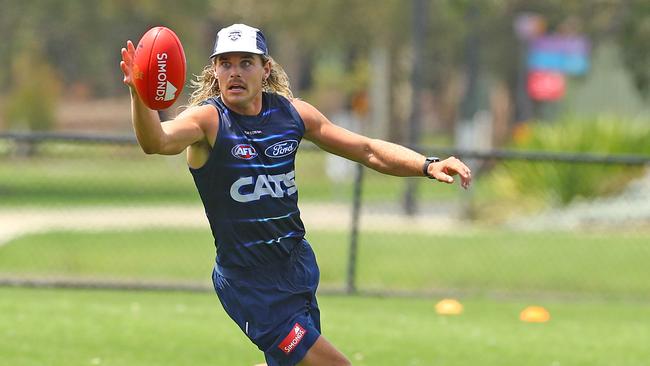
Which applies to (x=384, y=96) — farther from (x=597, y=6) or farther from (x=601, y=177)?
(x=601, y=177)

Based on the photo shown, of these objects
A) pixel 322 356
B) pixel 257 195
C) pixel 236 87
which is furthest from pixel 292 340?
pixel 236 87

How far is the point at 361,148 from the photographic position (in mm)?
6434

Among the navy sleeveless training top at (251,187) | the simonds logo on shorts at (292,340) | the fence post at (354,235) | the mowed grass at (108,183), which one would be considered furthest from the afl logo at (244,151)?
the mowed grass at (108,183)

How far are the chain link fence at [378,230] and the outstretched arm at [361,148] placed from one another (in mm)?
6034

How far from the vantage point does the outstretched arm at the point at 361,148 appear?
20.6ft

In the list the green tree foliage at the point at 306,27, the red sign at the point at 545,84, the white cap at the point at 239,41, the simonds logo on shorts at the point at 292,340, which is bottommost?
the simonds logo on shorts at the point at 292,340

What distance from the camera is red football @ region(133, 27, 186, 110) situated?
5352mm

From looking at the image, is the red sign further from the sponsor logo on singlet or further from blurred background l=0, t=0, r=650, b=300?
the sponsor logo on singlet

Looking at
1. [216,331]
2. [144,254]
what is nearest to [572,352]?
[216,331]

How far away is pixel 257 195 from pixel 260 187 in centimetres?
4

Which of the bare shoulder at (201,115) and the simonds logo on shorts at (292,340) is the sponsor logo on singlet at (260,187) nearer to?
the bare shoulder at (201,115)

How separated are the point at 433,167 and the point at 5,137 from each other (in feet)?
23.5

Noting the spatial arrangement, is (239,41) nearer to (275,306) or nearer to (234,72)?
(234,72)

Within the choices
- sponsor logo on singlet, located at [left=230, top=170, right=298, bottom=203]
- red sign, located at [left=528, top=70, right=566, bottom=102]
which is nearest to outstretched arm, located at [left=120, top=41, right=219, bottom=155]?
sponsor logo on singlet, located at [left=230, top=170, right=298, bottom=203]
